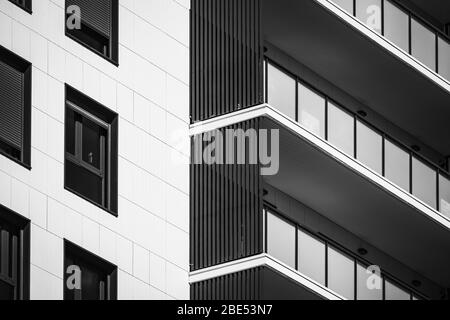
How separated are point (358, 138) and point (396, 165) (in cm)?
143

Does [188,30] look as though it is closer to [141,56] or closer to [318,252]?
[141,56]

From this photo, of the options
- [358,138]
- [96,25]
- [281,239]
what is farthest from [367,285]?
[96,25]

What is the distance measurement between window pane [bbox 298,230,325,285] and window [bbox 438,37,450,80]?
7540mm

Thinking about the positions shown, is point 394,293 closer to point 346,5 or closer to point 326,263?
point 326,263

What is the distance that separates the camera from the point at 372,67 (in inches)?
2579

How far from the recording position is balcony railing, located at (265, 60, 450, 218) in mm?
61906

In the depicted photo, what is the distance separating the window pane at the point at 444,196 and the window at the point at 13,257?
12981mm

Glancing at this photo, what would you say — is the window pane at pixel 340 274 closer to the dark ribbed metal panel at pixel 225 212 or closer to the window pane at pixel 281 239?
the window pane at pixel 281 239

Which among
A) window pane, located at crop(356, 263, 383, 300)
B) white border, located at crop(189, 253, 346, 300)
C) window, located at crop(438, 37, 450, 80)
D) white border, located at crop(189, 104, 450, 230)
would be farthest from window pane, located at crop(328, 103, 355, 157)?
window, located at crop(438, 37, 450, 80)

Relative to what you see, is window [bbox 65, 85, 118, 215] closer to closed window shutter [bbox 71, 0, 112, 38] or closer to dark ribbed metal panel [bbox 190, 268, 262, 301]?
closed window shutter [bbox 71, 0, 112, 38]


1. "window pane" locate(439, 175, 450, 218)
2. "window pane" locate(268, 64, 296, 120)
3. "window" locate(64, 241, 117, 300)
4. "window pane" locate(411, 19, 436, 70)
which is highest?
"window pane" locate(411, 19, 436, 70)

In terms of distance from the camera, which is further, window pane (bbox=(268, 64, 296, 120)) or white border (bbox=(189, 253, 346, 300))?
window pane (bbox=(268, 64, 296, 120))

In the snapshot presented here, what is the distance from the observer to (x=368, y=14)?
215 feet
